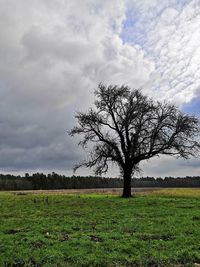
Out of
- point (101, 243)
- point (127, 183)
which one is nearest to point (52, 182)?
point (127, 183)

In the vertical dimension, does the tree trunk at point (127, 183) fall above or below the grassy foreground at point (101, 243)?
above

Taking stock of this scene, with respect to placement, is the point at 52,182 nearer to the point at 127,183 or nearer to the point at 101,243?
the point at 127,183

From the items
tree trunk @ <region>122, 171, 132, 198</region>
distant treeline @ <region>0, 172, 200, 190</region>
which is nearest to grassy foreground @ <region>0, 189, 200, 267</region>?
tree trunk @ <region>122, 171, 132, 198</region>

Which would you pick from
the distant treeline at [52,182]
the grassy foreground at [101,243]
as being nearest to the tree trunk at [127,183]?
the grassy foreground at [101,243]

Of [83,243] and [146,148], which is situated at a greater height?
[146,148]

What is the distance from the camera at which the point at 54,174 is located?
153250 mm

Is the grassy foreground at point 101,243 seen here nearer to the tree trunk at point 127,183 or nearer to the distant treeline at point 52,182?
the tree trunk at point 127,183

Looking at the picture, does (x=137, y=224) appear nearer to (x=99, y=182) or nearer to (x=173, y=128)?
(x=173, y=128)

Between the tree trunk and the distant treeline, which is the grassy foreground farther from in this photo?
the distant treeline

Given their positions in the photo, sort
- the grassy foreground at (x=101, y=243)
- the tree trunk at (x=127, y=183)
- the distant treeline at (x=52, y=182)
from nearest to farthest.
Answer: the grassy foreground at (x=101, y=243) < the tree trunk at (x=127, y=183) < the distant treeline at (x=52, y=182)

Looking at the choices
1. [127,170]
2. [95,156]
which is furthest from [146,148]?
[95,156]

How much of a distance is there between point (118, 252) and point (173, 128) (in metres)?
34.8

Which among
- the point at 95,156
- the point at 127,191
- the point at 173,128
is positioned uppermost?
the point at 173,128

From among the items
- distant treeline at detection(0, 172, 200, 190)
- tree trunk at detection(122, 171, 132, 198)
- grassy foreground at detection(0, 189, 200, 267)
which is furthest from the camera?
distant treeline at detection(0, 172, 200, 190)
